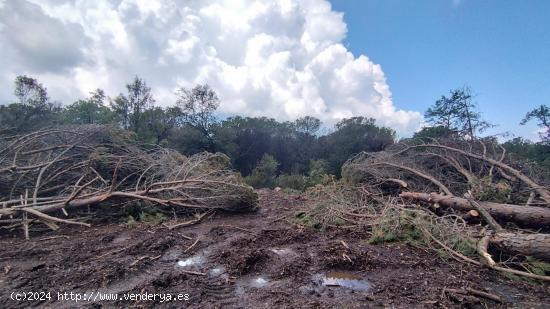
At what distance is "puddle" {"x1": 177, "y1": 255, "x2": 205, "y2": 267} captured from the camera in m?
3.85

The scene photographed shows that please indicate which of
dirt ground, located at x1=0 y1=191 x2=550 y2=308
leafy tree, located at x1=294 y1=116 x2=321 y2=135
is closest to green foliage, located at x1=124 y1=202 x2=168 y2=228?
dirt ground, located at x1=0 y1=191 x2=550 y2=308

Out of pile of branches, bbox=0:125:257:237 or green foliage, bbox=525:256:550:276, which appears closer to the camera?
green foliage, bbox=525:256:550:276

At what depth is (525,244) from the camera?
3809 millimetres

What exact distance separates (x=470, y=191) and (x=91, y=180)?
7.78m

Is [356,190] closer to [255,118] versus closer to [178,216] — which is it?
[178,216]

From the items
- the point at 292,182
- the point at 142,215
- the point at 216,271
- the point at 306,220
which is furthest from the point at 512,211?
the point at 292,182

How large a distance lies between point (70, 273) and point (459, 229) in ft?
17.2

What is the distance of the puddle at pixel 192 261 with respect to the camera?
3846 mm

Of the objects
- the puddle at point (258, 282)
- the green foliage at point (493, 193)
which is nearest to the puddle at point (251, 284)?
the puddle at point (258, 282)

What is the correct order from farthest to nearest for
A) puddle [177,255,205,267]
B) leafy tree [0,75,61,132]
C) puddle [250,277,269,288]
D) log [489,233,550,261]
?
1. leafy tree [0,75,61,132]
2. puddle [177,255,205,267]
3. log [489,233,550,261]
4. puddle [250,277,269,288]

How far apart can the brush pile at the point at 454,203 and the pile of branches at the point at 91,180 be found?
2.31 meters

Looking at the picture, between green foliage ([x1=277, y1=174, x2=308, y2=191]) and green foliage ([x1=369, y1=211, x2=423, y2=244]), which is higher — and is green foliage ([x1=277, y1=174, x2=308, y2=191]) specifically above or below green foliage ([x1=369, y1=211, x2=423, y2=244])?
above

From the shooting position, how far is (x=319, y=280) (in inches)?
134

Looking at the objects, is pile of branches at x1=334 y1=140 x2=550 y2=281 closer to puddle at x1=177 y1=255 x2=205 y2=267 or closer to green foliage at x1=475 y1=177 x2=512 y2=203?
green foliage at x1=475 y1=177 x2=512 y2=203
